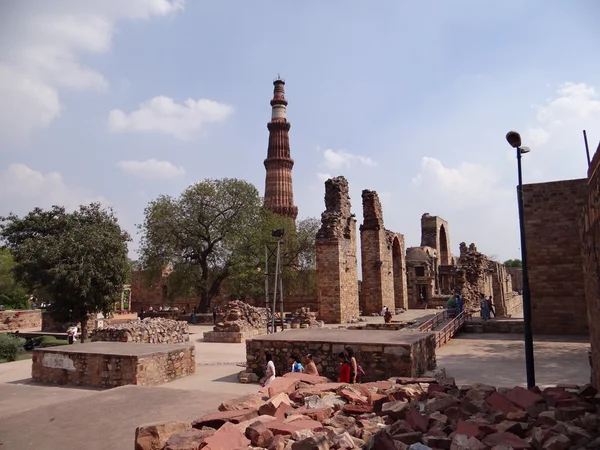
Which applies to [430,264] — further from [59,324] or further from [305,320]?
[59,324]

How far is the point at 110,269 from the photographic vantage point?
52.0ft

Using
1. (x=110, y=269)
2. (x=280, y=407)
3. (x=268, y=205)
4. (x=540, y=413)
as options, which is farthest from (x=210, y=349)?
(x=268, y=205)

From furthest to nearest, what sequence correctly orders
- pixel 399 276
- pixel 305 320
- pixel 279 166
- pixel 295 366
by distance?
pixel 279 166, pixel 399 276, pixel 305 320, pixel 295 366

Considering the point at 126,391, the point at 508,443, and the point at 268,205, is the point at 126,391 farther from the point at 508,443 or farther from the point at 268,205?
the point at 268,205

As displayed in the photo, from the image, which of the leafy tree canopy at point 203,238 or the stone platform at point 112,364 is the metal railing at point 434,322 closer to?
the stone platform at point 112,364

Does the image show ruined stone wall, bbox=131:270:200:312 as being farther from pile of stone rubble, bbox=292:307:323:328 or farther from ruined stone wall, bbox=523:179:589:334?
ruined stone wall, bbox=523:179:589:334

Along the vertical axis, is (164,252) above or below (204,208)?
below

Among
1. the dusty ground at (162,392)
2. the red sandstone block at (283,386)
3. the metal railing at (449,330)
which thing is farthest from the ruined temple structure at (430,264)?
the red sandstone block at (283,386)

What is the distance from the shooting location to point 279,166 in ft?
134

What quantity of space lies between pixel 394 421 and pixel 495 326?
40.9 feet

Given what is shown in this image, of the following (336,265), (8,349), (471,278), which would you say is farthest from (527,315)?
(471,278)

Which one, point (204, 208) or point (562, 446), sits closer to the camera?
point (562, 446)

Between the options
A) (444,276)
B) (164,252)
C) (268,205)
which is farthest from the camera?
(268,205)

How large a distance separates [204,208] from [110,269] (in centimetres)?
969
